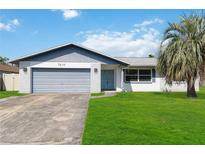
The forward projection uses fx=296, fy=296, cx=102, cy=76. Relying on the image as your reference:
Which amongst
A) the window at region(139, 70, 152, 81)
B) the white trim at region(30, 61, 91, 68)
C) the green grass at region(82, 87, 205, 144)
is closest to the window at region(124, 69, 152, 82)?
the window at region(139, 70, 152, 81)

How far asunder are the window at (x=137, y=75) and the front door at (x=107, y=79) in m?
1.39

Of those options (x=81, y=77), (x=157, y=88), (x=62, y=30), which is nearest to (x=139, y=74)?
(x=157, y=88)

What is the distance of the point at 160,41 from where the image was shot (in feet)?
66.0

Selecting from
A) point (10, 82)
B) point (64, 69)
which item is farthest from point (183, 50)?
point (10, 82)

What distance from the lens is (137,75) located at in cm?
2734

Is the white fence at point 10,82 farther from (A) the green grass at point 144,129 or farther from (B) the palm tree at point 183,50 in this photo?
(A) the green grass at point 144,129

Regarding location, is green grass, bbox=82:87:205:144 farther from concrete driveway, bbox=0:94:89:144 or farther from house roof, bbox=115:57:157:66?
house roof, bbox=115:57:157:66

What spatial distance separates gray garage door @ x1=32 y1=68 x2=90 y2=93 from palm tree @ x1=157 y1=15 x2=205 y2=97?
22.3 feet

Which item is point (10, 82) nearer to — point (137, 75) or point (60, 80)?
point (60, 80)

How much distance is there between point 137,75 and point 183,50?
900 cm

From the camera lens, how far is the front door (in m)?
27.6

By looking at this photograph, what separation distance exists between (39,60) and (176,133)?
17.7m
